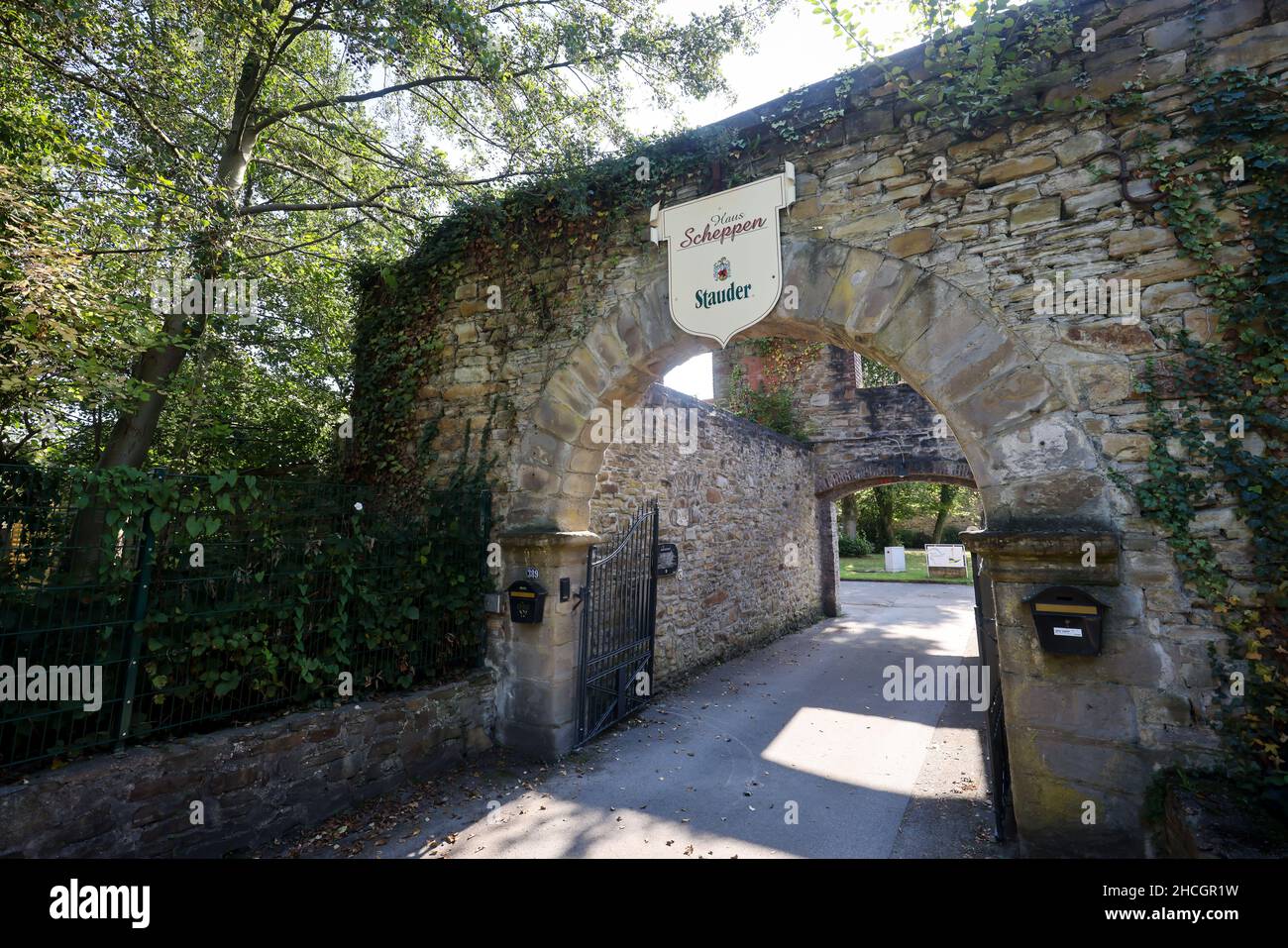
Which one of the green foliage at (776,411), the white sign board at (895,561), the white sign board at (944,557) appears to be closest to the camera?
the green foliage at (776,411)

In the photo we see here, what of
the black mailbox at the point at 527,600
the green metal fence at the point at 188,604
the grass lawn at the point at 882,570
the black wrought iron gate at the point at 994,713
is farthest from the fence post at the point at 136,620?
the grass lawn at the point at 882,570

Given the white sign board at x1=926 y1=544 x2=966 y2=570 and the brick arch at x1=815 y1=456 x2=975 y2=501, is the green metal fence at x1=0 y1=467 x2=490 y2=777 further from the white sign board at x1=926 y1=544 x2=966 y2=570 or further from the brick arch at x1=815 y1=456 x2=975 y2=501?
the white sign board at x1=926 y1=544 x2=966 y2=570

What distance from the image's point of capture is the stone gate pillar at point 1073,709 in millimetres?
2738

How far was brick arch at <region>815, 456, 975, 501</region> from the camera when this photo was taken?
9.92 m

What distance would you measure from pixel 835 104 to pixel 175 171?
4.86 metres

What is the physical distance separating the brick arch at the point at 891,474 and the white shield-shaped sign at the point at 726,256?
732 cm

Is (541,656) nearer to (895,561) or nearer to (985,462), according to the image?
(985,462)

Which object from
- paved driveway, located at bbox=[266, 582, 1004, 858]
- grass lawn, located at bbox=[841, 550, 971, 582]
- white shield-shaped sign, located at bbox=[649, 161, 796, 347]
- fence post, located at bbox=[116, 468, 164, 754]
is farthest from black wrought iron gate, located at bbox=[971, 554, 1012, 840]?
grass lawn, located at bbox=[841, 550, 971, 582]

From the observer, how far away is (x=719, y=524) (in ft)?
25.7

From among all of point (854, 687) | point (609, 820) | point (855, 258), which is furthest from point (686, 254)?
point (854, 687)

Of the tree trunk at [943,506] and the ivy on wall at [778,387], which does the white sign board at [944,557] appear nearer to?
the tree trunk at [943,506]

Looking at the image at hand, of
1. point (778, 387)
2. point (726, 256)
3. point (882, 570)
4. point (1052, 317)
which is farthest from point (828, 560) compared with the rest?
point (882, 570)

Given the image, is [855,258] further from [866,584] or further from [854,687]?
[866,584]

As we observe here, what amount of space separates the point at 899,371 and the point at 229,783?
14.6 ft
